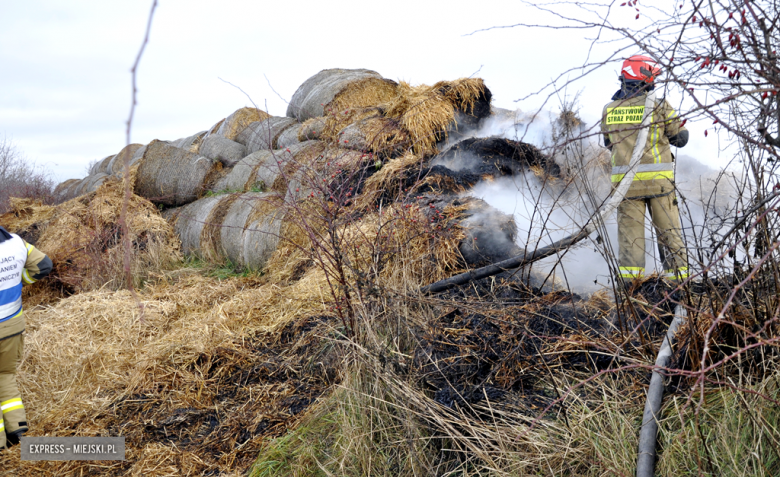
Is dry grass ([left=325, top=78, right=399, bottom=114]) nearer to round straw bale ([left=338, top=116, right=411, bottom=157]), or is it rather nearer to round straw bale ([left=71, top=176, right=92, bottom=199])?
round straw bale ([left=338, top=116, right=411, bottom=157])

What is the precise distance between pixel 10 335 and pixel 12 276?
46 cm

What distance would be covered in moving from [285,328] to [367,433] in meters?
1.96

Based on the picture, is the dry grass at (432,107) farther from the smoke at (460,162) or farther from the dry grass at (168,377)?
the dry grass at (168,377)

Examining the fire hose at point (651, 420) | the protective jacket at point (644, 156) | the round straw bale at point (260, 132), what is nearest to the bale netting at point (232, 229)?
the round straw bale at point (260, 132)

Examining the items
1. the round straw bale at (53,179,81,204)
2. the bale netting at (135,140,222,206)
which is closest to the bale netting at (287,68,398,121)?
the bale netting at (135,140,222,206)

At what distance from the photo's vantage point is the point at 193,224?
27.7 feet

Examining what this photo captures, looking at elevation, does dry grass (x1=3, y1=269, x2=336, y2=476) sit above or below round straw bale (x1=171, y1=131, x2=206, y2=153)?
below

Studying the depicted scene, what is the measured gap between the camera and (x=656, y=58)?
5.41ft

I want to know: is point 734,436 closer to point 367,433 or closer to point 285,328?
point 367,433

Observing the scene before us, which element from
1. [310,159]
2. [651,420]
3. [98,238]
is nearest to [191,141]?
[98,238]

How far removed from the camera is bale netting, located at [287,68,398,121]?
344 inches

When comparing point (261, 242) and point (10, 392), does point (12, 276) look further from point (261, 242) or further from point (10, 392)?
point (261, 242)

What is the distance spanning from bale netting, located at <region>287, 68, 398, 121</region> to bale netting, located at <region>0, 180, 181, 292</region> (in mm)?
2999

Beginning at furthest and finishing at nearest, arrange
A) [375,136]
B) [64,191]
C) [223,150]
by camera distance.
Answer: [64,191] < [223,150] < [375,136]
